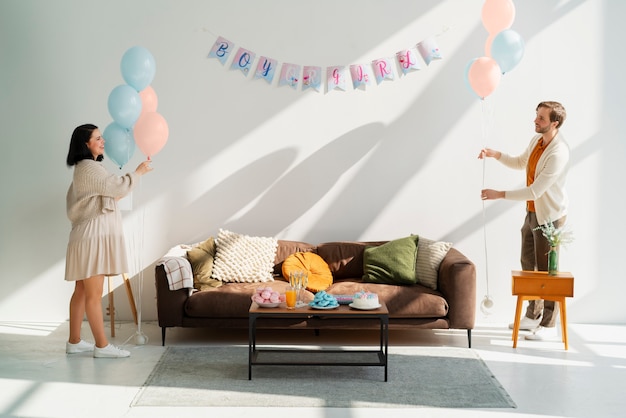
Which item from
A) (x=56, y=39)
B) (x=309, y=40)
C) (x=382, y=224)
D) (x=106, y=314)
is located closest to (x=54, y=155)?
(x=56, y=39)

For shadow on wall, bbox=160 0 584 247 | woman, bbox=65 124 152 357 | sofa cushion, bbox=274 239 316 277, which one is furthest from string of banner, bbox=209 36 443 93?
woman, bbox=65 124 152 357

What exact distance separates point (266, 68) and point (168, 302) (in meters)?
1.85

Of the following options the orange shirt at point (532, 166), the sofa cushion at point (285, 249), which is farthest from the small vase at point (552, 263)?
the sofa cushion at point (285, 249)

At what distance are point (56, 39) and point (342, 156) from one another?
2230mm

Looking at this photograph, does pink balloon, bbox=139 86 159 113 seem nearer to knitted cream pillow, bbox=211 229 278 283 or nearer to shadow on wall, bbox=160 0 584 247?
shadow on wall, bbox=160 0 584 247

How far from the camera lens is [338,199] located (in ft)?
18.2

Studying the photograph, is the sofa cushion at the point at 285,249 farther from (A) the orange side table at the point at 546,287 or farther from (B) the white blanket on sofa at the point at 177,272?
(A) the orange side table at the point at 546,287

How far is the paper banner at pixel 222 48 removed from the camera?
17.9ft

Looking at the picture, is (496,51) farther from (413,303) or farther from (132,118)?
(132,118)

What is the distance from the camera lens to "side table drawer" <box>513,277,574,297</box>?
4.60 meters

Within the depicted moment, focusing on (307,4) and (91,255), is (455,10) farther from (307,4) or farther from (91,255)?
(91,255)

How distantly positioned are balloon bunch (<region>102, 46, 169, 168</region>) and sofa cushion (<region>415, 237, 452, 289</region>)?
186 centimetres

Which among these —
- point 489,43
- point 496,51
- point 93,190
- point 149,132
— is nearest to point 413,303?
point 496,51

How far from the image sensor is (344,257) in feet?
17.5
